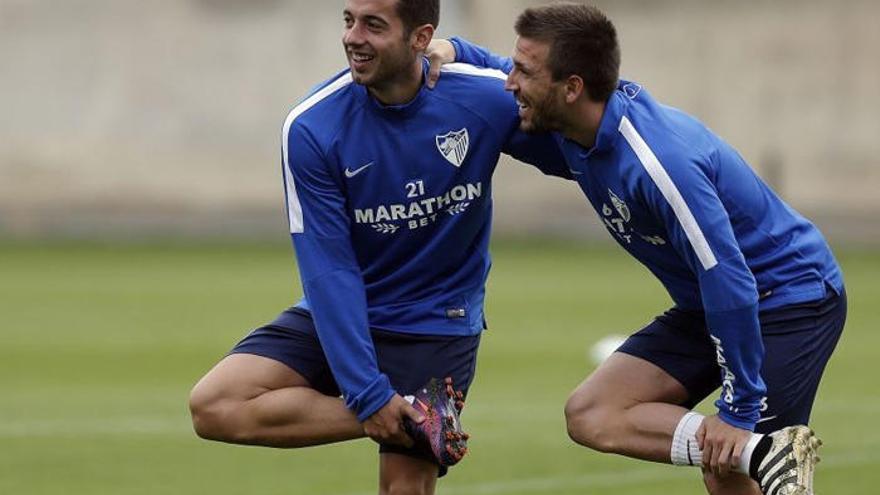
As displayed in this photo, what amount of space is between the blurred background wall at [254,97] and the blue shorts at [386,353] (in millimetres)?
Result: 17473

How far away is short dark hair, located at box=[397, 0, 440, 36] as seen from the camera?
691 cm

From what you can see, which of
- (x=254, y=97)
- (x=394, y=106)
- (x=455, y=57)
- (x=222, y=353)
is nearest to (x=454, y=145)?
(x=394, y=106)

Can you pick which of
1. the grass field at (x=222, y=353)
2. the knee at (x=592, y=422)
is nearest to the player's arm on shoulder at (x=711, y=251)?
the knee at (x=592, y=422)

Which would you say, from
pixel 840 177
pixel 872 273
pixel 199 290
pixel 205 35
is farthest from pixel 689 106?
pixel 199 290

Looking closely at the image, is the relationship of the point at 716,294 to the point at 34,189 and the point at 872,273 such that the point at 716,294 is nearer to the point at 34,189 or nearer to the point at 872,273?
the point at 872,273

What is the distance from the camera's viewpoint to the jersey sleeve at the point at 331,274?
272 inches

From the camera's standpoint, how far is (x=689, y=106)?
82.0 ft

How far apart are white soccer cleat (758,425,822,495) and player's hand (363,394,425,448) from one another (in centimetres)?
127

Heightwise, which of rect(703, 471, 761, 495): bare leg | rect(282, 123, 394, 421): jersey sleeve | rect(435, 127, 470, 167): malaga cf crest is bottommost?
rect(703, 471, 761, 495): bare leg

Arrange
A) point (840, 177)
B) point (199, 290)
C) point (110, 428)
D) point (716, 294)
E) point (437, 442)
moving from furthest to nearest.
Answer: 1. point (840, 177)
2. point (199, 290)
3. point (110, 428)
4. point (437, 442)
5. point (716, 294)

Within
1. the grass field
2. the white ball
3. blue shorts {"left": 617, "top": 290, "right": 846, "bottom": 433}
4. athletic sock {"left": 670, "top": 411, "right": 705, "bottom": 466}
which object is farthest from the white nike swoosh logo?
the white ball

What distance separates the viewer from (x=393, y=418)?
690cm

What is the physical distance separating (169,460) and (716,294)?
430 centimetres

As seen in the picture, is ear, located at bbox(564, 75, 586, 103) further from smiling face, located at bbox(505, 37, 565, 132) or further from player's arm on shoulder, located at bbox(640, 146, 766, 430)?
player's arm on shoulder, located at bbox(640, 146, 766, 430)
